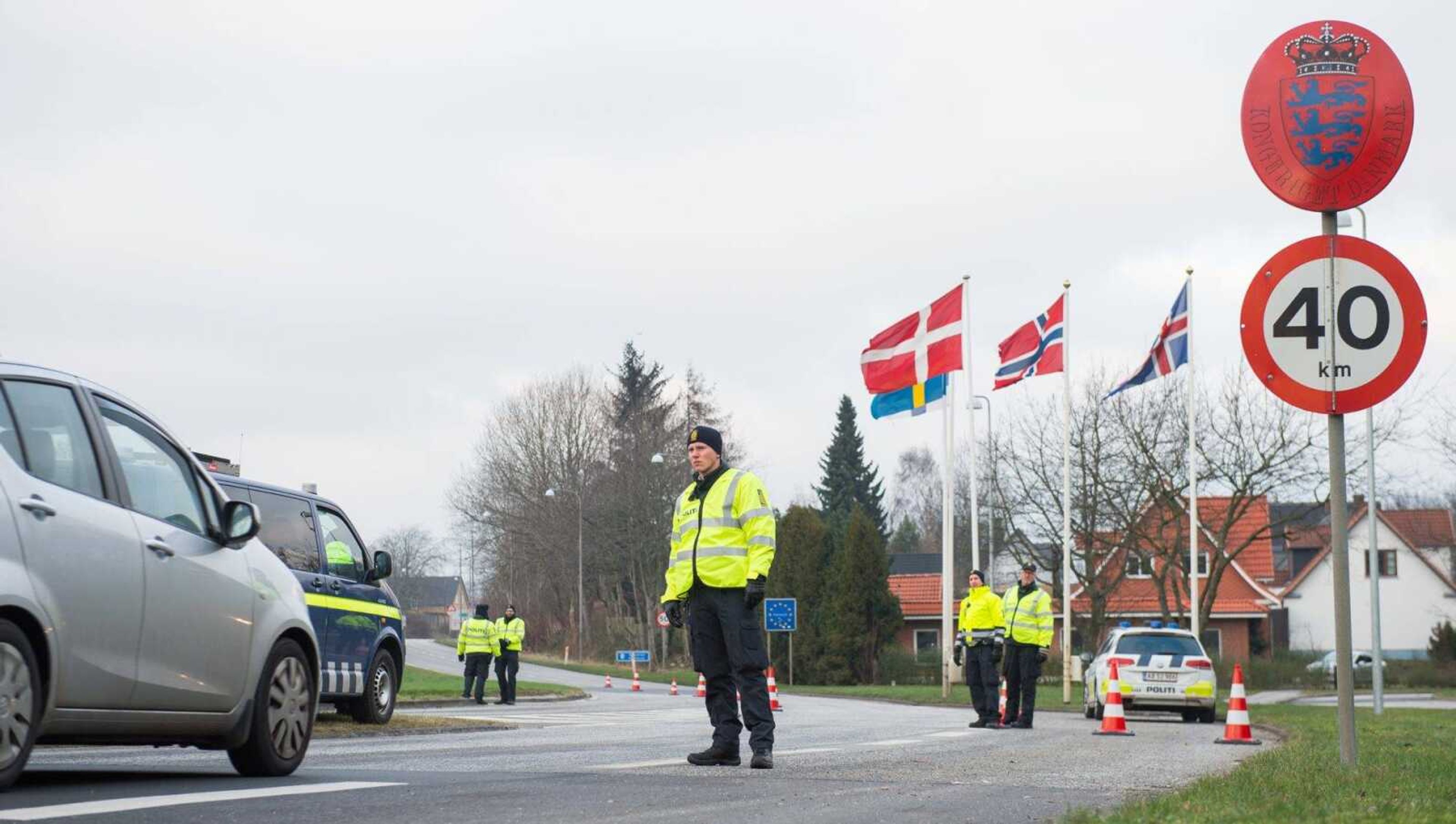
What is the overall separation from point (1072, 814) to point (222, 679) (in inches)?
150

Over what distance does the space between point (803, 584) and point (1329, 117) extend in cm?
5191

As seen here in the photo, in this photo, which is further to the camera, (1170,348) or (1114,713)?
(1170,348)

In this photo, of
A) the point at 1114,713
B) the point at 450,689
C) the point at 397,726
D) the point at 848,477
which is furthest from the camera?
the point at 848,477

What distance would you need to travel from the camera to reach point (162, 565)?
7355mm

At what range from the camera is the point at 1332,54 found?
27.0 feet

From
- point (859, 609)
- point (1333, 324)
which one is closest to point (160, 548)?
point (1333, 324)

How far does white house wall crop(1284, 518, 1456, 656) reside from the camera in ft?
257

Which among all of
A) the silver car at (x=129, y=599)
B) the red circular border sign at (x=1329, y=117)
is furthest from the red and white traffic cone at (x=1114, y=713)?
the silver car at (x=129, y=599)

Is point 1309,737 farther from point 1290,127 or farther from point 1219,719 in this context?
point 1219,719

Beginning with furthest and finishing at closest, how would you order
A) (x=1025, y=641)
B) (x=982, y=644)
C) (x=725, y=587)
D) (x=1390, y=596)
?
(x=1390, y=596) < (x=982, y=644) < (x=1025, y=641) < (x=725, y=587)

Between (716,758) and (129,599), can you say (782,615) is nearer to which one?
(716,758)

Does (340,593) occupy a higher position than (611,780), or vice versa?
(340,593)

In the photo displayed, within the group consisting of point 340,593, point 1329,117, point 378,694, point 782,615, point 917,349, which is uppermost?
point 917,349

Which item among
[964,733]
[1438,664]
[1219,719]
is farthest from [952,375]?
[1438,664]
